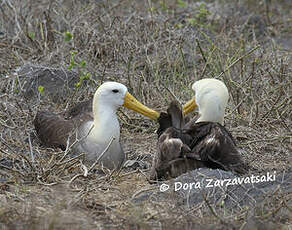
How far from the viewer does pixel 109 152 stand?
5.00 meters

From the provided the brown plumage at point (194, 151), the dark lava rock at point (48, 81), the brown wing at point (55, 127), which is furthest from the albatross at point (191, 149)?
the dark lava rock at point (48, 81)

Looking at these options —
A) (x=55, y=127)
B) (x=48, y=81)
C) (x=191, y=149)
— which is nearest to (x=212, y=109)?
(x=191, y=149)

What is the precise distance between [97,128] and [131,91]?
4.38 ft

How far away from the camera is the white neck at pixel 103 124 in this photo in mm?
5012

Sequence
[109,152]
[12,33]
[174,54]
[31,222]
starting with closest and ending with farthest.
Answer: [31,222]
[109,152]
[174,54]
[12,33]

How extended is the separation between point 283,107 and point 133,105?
1302mm

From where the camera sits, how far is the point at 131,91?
Result: 631cm

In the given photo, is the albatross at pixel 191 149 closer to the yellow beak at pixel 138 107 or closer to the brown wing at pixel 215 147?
the brown wing at pixel 215 147

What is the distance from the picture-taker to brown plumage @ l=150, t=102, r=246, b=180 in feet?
14.2

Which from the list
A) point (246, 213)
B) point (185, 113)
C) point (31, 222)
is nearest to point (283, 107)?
point (185, 113)

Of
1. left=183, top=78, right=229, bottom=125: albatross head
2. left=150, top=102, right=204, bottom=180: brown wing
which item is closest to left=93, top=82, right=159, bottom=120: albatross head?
left=183, top=78, right=229, bottom=125: albatross head

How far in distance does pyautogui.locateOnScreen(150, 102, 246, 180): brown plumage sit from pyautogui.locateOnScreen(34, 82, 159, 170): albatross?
1.78ft

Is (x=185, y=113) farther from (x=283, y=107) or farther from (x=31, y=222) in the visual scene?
(x=31, y=222)

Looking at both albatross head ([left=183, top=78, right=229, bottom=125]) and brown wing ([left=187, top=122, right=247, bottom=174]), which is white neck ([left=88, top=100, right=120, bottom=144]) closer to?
albatross head ([left=183, top=78, right=229, bottom=125])
